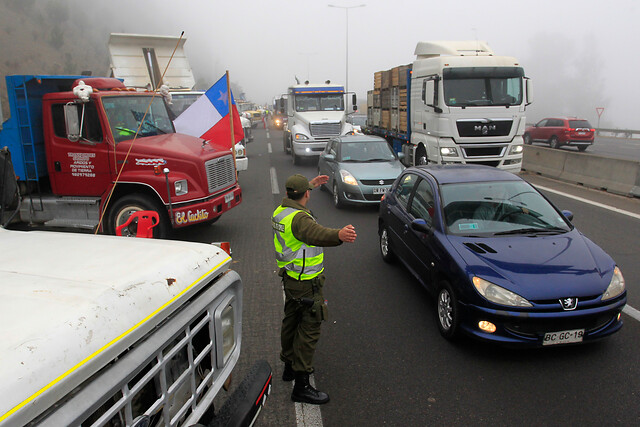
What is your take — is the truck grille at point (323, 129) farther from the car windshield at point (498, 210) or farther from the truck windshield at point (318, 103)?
the car windshield at point (498, 210)

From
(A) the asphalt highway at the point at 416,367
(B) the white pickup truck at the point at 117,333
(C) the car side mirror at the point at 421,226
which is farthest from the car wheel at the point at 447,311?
(B) the white pickup truck at the point at 117,333

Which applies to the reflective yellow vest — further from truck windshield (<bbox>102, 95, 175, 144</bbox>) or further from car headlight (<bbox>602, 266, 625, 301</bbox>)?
truck windshield (<bbox>102, 95, 175, 144</bbox>)

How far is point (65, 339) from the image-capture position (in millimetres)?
1450

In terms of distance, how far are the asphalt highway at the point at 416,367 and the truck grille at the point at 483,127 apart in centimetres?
589

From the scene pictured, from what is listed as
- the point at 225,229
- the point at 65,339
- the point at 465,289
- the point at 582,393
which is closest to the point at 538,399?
the point at 582,393

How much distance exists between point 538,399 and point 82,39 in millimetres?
74661

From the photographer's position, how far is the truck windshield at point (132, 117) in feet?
23.2

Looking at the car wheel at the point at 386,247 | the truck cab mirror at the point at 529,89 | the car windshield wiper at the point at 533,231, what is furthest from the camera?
the truck cab mirror at the point at 529,89

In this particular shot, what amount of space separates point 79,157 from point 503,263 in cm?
640

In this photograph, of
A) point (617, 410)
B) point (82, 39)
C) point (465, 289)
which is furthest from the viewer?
point (82, 39)

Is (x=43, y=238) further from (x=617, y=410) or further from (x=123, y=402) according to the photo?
(x=617, y=410)

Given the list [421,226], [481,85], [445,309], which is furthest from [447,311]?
[481,85]

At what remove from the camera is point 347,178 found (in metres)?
9.73

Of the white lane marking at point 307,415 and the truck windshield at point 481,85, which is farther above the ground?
the truck windshield at point 481,85
